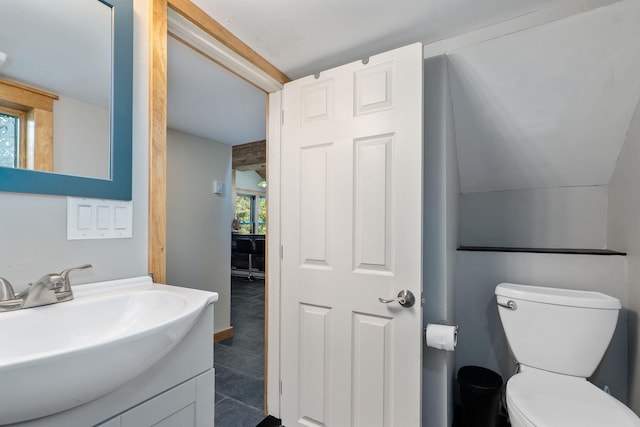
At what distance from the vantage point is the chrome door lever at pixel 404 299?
1.28 meters

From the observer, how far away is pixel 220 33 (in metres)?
1.35

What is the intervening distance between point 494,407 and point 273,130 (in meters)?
1.97

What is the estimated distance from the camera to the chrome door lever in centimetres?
128

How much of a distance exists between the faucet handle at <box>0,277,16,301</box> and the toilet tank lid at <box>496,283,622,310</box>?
194 centimetres

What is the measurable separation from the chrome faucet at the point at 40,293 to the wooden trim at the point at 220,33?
3.51 feet

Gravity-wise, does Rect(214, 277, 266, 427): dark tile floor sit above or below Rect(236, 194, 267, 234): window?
below

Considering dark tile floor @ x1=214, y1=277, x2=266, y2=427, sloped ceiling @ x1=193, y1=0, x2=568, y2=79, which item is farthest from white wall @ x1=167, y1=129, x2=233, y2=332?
sloped ceiling @ x1=193, y1=0, x2=568, y2=79

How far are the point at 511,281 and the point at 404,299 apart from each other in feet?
3.10

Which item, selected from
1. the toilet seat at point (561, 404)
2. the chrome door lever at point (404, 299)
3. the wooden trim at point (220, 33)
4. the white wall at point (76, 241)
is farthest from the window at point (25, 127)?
the toilet seat at point (561, 404)

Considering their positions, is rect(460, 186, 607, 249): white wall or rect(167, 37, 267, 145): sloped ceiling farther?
rect(460, 186, 607, 249): white wall

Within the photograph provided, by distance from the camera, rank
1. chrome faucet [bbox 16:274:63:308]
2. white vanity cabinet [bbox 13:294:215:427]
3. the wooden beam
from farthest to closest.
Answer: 1. the wooden beam
2. chrome faucet [bbox 16:274:63:308]
3. white vanity cabinet [bbox 13:294:215:427]

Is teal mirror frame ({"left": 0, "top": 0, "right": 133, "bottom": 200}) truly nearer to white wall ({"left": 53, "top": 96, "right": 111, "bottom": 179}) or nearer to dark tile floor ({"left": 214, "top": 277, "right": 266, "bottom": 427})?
white wall ({"left": 53, "top": 96, "right": 111, "bottom": 179})

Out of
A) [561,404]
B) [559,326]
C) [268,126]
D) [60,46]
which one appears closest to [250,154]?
[268,126]

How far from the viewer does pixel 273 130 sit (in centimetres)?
181
